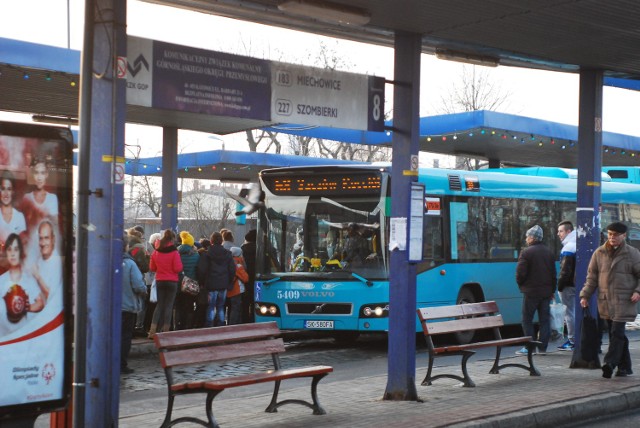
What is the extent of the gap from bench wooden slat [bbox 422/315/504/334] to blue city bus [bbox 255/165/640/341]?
114 inches

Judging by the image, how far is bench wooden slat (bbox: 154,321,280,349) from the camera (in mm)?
8258

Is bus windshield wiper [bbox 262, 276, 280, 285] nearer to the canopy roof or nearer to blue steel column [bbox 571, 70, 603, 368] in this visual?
the canopy roof

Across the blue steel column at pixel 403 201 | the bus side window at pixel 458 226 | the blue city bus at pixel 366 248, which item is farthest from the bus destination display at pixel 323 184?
the blue steel column at pixel 403 201

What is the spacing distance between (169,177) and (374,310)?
264 inches

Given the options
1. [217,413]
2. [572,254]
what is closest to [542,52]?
[572,254]

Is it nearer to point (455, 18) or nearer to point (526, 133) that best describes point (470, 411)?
point (455, 18)

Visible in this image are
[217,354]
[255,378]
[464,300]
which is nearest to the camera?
[255,378]

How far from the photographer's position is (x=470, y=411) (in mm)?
9172

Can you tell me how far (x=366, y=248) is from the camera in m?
15.5

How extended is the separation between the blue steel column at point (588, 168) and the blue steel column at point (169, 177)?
977cm

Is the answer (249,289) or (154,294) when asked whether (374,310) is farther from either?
(249,289)

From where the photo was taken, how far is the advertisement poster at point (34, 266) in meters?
6.27

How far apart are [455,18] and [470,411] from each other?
3707 mm

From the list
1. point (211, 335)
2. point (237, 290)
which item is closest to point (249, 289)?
point (237, 290)
